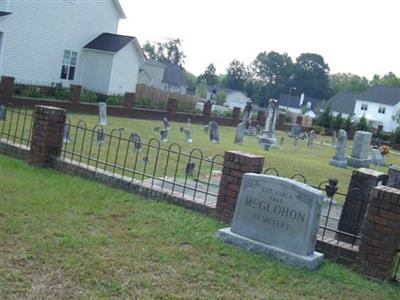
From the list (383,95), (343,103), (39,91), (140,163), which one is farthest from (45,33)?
(343,103)

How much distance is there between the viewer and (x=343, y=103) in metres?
78.2

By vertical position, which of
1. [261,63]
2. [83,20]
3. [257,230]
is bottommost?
[257,230]

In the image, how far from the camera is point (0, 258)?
448 centimetres

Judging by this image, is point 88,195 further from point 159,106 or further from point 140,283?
point 159,106

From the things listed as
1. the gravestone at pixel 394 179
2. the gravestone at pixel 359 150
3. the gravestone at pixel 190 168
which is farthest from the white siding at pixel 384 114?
the gravestone at pixel 394 179

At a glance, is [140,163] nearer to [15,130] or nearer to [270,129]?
[15,130]

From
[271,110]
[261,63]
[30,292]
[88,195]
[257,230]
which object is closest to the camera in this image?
[30,292]

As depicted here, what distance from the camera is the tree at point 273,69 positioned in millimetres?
115062

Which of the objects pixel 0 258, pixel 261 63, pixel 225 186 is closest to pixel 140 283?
pixel 0 258

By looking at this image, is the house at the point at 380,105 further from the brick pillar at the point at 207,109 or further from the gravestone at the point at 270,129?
the gravestone at the point at 270,129

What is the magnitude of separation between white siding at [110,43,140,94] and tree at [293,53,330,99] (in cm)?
8559

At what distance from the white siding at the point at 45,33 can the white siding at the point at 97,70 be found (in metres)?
0.40

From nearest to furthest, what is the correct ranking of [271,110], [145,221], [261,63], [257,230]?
[257,230] < [145,221] < [271,110] < [261,63]

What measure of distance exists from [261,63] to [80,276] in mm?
117404
